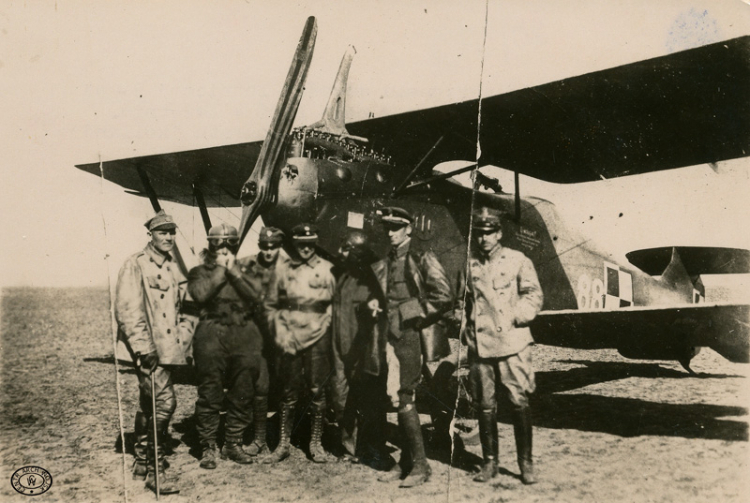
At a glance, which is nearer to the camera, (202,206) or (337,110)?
(337,110)

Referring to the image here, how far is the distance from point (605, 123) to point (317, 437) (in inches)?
136

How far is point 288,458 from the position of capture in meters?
3.97

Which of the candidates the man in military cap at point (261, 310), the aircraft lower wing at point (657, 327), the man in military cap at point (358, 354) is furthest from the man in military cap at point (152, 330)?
the aircraft lower wing at point (657, 327)

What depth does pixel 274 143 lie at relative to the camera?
438cm

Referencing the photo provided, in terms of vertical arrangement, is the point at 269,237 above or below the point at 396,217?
below

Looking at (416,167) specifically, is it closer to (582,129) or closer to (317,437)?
(582,129)

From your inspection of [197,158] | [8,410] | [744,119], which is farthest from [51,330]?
[744,119]

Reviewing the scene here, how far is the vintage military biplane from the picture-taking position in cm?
394

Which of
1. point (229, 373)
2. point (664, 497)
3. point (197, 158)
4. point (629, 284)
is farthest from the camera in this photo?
point (629, 284)

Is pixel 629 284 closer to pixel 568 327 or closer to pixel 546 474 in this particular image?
pixel 568 327

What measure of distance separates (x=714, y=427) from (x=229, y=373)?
405cm

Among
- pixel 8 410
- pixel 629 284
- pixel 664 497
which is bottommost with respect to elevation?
pixel 664 497

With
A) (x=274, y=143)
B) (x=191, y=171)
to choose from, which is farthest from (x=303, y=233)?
(x=191, y=171)

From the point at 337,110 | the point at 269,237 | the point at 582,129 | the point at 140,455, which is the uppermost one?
the point at 337,110
